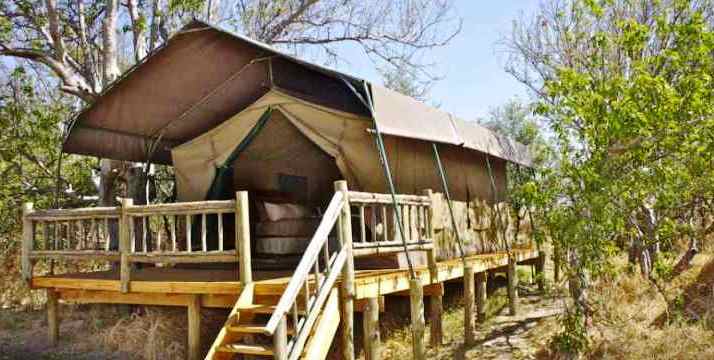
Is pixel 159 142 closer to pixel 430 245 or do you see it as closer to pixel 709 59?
pixel 430 245

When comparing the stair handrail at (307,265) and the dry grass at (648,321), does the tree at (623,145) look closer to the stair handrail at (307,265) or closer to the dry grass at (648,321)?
the dry grass at (648,321)

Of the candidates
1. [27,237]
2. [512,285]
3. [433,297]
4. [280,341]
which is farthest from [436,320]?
[27,237]

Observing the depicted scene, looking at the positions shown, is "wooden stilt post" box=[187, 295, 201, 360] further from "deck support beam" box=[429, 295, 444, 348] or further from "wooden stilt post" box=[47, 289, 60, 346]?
"deck support beam" box=[429, 295, 444, 348]

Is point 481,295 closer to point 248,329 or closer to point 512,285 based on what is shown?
point 512,285

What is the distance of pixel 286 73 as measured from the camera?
7.36 metres

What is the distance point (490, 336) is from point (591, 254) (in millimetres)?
2515

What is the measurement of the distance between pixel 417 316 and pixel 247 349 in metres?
1.84

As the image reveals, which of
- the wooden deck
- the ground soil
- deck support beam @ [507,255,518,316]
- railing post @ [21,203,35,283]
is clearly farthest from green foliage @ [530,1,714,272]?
railing post @ [21,203,35,283]

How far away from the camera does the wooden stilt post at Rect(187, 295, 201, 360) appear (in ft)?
18.8

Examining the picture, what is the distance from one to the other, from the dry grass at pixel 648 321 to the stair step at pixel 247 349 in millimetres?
3479

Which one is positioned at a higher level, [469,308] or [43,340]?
[469,308]

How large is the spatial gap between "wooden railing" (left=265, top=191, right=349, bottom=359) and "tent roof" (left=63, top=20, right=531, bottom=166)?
1395 mm

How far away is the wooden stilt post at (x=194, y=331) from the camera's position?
573cm

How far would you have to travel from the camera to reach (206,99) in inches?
308
